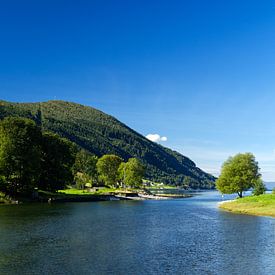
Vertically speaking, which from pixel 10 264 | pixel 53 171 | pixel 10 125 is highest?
pixel 10 125

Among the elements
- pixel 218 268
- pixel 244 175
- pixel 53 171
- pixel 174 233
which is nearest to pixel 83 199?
pixel 53 171

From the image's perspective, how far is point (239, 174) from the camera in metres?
149

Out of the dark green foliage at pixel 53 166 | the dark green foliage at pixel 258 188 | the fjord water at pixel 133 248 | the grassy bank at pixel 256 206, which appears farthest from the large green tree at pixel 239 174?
the fjord water at pixel 133 248

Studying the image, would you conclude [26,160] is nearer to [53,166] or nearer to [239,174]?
[53,166]

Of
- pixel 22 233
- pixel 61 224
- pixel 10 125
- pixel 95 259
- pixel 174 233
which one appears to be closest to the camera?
pixel 95 259

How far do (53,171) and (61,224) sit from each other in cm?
8385

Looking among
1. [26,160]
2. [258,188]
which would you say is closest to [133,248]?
[26,160]

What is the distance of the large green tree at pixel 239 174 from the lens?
14812 cm

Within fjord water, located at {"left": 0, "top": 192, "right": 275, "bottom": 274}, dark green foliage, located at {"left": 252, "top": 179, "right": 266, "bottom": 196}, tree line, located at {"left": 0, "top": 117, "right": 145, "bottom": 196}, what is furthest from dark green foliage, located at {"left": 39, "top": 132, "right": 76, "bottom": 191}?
fjord water, located at {"left": 0, "top": 192, "right": 275, "bottom": 274}

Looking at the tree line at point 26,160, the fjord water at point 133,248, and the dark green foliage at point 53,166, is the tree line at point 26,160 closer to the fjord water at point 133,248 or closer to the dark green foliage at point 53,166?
the dark green foliage at point 53,166

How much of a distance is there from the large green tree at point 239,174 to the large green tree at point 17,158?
228 feet

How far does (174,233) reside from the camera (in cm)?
6531

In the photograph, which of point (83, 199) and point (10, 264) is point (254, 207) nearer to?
point (83, 199)

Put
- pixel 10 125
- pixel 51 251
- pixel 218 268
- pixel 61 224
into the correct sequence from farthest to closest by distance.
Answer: pixel 10 125 < pixel 61 224 < pixel 51 251 < pixel 218 268
